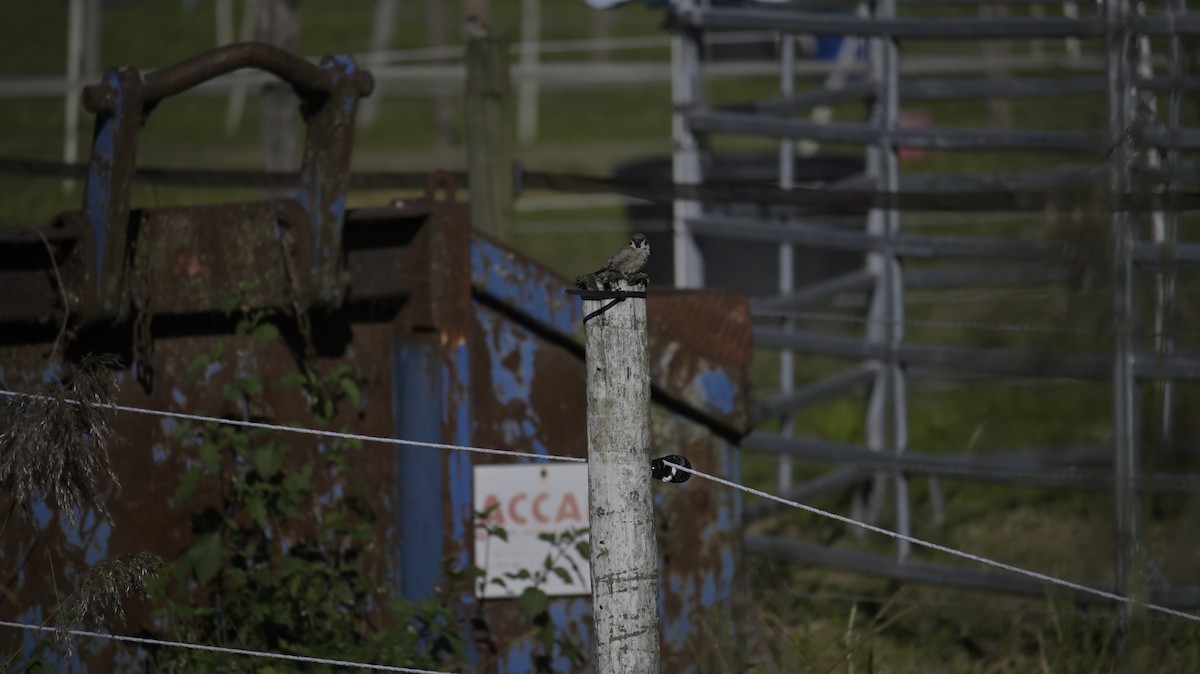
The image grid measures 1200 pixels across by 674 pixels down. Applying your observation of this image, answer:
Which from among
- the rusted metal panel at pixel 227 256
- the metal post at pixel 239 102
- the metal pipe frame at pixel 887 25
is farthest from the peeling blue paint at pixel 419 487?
the metal post at pixel 239 102

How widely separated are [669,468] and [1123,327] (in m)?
1.03

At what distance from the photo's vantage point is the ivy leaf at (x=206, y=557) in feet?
10.3

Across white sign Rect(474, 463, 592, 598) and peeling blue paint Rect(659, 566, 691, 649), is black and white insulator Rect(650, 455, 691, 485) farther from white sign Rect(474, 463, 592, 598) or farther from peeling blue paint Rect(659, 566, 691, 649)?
peeling blue paint Rect(659, 566, 691, 649)

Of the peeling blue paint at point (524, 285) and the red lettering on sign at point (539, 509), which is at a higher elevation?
the peeling blue paint at point (524, 285)

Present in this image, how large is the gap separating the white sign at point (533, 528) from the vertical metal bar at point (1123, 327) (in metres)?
1.36

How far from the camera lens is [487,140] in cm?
466

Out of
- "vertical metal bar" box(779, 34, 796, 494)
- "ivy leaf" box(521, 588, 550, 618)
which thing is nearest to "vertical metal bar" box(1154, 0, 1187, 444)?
"ivy leaf" box(521, 588, 550, 618)

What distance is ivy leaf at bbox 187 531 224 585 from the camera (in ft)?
10.3

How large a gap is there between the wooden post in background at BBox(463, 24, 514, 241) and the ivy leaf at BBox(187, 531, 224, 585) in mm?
1782

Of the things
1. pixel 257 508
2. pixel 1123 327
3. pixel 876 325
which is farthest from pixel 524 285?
pixel 876 325

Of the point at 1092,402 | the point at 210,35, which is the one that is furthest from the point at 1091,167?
the point at 210,35

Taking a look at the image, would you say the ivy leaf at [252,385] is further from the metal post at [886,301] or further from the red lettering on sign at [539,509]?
the metal post at [886,301]

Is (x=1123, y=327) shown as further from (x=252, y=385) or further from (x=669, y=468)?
(x=252, y=385)

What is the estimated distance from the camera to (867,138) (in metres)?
5.13
